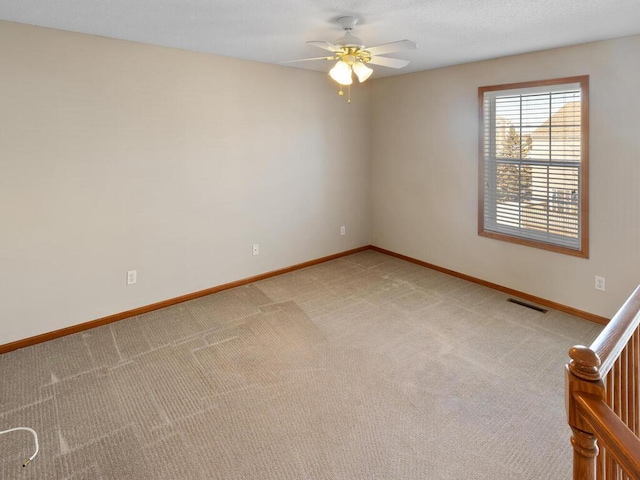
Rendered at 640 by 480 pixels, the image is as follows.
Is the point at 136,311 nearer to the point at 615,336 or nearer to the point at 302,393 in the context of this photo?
the point at 302,393

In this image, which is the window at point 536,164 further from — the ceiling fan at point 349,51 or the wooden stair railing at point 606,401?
the wooden stair railing at point 606,401

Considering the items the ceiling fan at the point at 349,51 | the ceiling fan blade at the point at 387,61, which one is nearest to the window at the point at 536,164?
the ceiling fan blade at the point at 387,61

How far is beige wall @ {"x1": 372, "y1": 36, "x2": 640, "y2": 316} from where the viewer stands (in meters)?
3.29

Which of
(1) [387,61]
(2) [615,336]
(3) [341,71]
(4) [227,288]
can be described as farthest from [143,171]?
(2) [615,336]

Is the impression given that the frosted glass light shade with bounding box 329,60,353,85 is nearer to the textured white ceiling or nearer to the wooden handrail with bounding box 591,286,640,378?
the textured white ceiling

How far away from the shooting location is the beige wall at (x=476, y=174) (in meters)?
3.29

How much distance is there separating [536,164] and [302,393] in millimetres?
3051

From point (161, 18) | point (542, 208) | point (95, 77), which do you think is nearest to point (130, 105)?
point (95, 77)

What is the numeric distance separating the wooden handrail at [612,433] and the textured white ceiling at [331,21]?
7.65 feet

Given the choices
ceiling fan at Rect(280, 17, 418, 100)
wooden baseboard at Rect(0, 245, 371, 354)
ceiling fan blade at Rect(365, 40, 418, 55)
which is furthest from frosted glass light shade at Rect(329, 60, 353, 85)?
wooden baseboard at Rect(0, 245, 371, 354)

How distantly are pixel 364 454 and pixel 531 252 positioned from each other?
284 centimetres

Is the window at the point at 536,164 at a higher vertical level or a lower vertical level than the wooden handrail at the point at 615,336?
higher

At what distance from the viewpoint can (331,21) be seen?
9.23ft

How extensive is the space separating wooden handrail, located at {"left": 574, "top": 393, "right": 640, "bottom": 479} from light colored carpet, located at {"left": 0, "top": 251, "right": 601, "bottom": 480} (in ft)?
3.87
